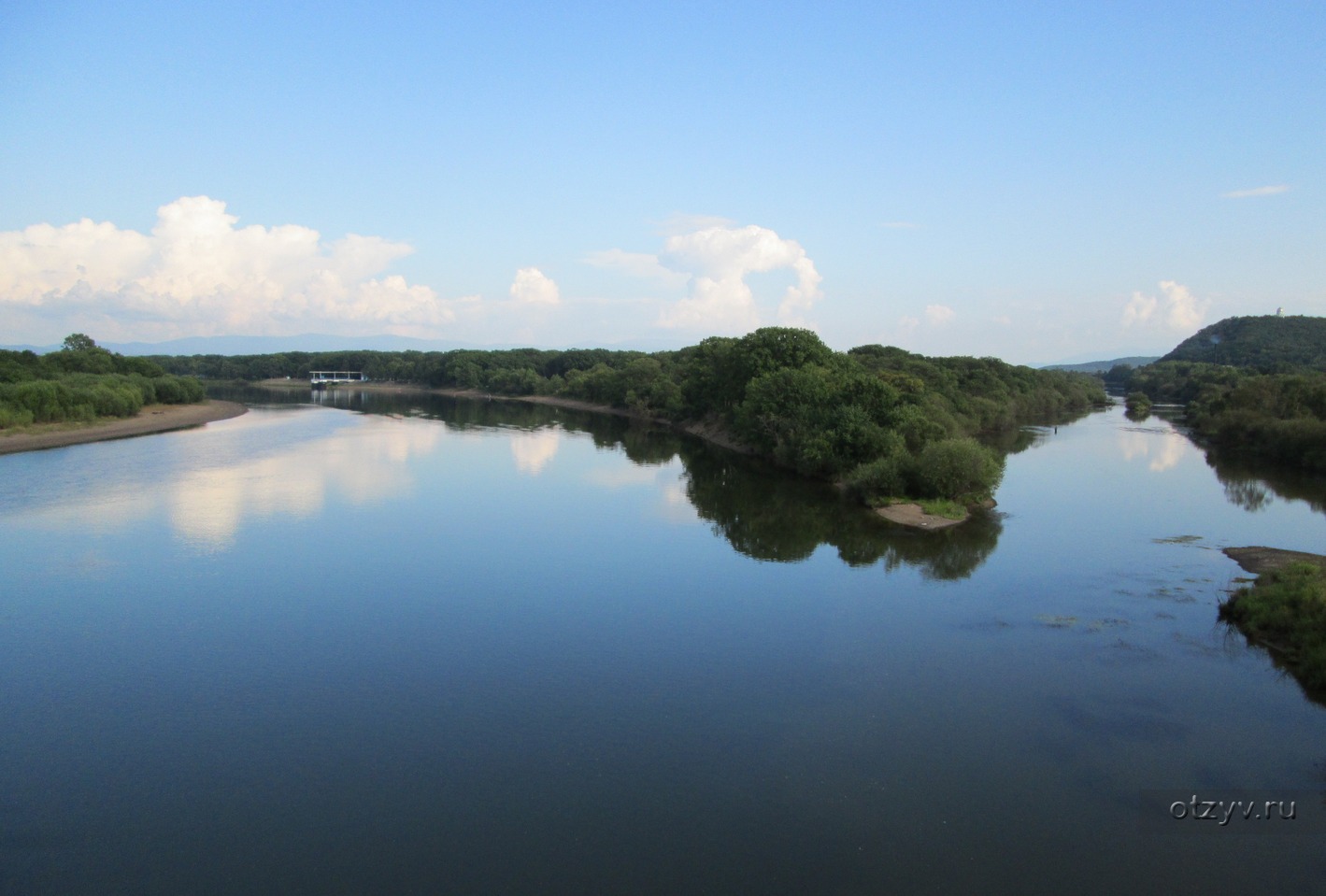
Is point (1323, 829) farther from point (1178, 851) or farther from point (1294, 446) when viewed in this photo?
point (1294, 446)

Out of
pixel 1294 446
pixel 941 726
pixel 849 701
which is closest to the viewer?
pixel 941 726

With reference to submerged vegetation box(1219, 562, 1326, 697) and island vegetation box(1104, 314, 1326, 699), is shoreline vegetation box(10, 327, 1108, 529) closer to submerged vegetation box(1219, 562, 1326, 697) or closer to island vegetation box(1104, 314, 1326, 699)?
island vegetation box(1104, 314, 1326, 699)

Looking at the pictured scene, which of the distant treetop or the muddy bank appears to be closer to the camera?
the muddy bank

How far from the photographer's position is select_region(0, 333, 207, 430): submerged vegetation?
49.7 meters

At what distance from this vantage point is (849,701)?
13.7 meters

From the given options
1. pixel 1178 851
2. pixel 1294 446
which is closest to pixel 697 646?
pixel 1178 851

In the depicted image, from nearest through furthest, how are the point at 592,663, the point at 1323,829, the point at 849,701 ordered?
the point at 1323,829 → the point at 849,701 → the point at 592,663

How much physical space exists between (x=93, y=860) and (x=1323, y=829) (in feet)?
50.9

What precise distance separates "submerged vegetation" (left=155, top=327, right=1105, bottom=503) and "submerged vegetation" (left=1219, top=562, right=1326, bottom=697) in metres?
12.4

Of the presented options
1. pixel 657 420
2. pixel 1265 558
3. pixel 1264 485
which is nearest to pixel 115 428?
pixel 657 420

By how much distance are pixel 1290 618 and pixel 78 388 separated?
2587 inches

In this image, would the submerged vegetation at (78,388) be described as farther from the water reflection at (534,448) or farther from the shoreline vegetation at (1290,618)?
the shoreline vegetation at (1290,618)
